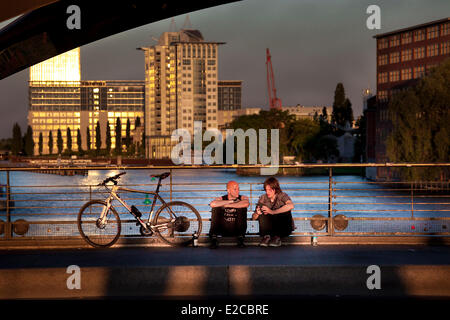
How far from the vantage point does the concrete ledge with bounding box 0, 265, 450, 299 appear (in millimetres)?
7320

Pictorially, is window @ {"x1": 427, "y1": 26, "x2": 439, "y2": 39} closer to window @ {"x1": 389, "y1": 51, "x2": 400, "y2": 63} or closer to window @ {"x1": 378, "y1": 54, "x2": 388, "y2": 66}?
window @ {"x1": 389, "y1": 51, "x2": 400, "y2": 63}

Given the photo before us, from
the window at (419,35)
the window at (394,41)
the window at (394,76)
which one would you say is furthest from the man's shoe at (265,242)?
the window at (394,41)

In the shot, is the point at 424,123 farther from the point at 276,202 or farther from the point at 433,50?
the point at 433,50

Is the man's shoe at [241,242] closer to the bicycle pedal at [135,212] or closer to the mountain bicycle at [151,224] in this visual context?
the mountain bicycle at [151,224]

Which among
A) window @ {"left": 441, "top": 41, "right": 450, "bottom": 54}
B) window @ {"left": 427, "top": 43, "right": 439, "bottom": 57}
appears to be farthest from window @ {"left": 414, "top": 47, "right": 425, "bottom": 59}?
window @ {"left": 441, "top": 41, "right": 450, "bottom": 54}

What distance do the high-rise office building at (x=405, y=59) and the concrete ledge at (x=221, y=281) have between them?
93.6 metres

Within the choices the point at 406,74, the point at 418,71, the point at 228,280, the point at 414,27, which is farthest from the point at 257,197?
the point at 228,280

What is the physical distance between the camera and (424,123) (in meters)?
53.6

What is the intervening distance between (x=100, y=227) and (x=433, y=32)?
104 m

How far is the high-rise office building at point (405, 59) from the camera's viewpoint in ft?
332

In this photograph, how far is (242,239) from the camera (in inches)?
365

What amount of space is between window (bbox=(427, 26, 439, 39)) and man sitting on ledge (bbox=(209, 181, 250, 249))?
10302 centimetres

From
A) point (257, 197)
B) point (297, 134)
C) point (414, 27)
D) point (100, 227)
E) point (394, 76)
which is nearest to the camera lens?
point (100, 227)

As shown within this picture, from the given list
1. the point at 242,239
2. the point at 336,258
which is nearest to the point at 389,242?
the point at 336,258
